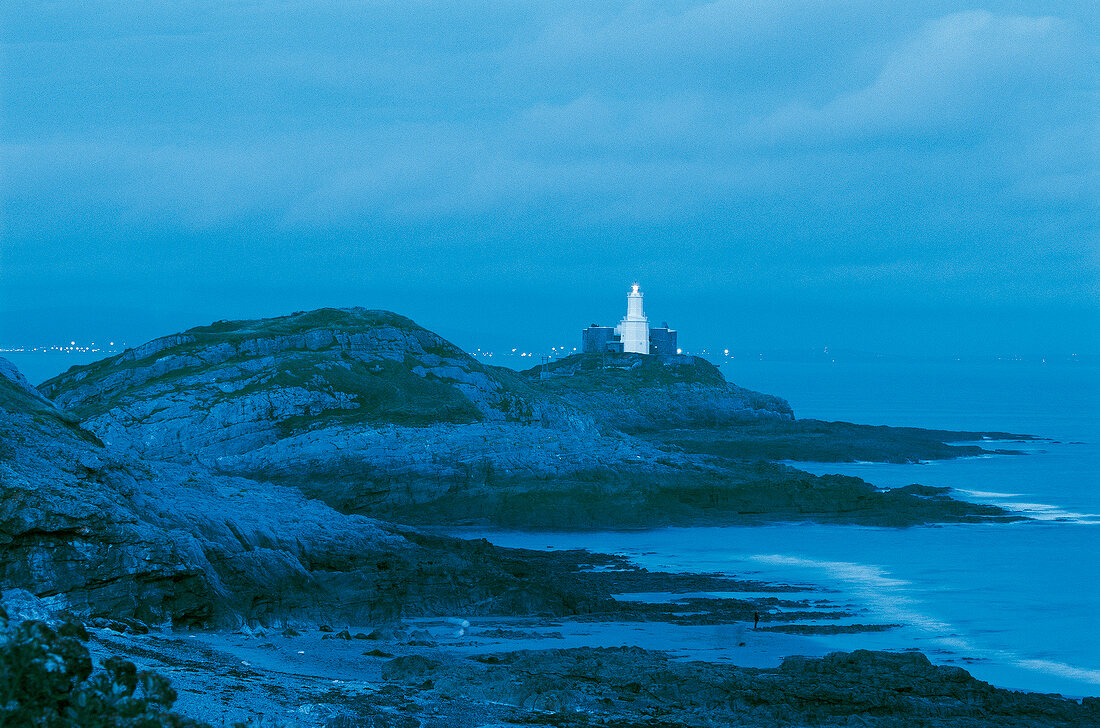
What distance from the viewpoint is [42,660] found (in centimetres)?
973

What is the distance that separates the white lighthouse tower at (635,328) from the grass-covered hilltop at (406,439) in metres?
49.7

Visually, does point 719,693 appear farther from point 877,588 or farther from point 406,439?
point 406,439

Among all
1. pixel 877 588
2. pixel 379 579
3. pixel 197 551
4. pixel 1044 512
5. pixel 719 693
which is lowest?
pixel 719 693

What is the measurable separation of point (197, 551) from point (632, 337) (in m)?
92.2

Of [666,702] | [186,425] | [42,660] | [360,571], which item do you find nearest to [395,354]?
[186,425]

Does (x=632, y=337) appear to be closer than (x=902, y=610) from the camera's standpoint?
No

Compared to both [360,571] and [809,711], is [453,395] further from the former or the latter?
[809,711]

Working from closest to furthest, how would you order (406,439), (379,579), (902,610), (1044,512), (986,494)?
1. (379,579)
2. (902,610)
3. (406,439)
4. (1044,512)
5. (986,494)

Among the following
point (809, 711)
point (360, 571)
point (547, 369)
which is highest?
point (547, 369)

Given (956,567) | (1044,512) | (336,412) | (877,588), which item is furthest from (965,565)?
(336,412)

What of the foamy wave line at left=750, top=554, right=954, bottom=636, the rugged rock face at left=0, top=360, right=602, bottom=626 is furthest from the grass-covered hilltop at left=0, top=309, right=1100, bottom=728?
the foamy wave line at left=750, top=554, right=954, bottom=636

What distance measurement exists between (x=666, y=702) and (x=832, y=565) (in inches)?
814

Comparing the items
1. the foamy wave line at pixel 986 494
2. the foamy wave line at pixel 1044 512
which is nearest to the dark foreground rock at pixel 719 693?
the foamy wave line at pixel 1044 512

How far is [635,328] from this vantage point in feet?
371
